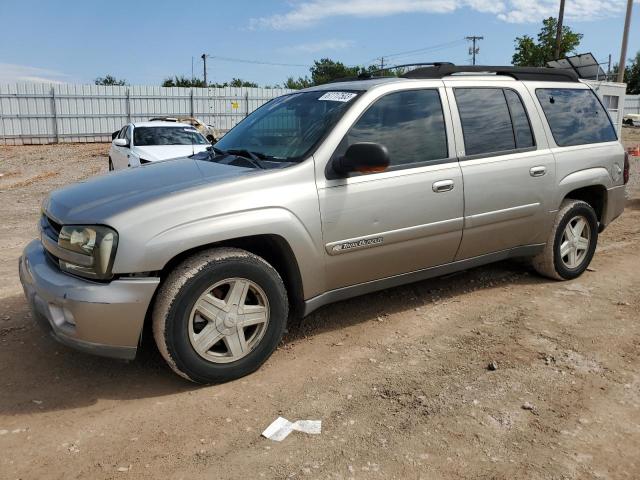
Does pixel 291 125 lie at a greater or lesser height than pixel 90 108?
lesser

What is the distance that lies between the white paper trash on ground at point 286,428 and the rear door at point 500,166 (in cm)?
197

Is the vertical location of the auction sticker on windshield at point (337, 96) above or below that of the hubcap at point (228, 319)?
above

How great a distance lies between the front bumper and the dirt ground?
38 centimetres

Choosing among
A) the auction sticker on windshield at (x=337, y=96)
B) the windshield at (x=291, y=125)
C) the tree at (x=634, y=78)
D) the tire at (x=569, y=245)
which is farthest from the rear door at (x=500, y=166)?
the tree at (x=634, y=78)

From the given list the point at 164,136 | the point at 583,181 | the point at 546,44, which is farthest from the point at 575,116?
the point at 546,44

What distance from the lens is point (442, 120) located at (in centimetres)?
411

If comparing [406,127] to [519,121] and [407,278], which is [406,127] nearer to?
[407,278]

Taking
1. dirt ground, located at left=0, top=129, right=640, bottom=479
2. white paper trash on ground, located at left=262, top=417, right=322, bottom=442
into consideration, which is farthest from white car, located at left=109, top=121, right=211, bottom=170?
white paper trash on ground, located at left=262, top=417, right=322, bottom=442

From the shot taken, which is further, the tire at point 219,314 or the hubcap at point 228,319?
the hubcap at point 228,319

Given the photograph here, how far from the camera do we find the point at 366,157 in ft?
11.2

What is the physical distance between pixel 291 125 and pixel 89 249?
1.66m

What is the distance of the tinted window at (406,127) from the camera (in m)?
3.79

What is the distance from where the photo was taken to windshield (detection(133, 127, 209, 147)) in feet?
39.3

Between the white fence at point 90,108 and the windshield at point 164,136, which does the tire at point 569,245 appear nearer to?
the windshield at point 164,136
